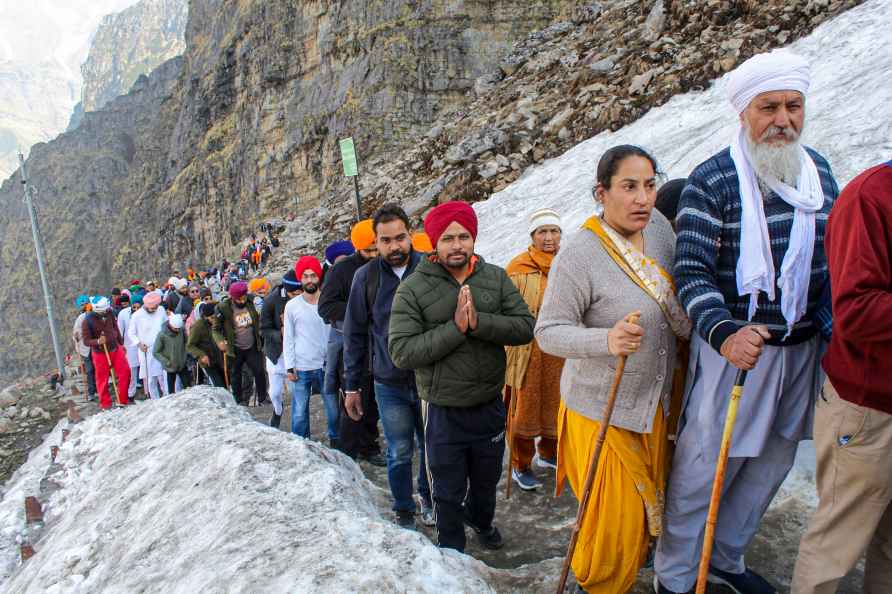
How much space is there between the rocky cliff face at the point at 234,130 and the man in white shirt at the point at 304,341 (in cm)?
2388

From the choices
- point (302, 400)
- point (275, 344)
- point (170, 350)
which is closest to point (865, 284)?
point (302, 400)

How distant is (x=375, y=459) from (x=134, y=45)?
213 m

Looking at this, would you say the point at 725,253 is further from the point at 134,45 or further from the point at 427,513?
the point at 134,45

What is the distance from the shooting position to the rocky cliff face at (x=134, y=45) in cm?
17412

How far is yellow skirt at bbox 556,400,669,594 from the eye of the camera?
2191 mm

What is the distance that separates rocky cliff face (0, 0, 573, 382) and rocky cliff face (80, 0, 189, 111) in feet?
363

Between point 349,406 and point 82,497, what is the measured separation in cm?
Result: 154

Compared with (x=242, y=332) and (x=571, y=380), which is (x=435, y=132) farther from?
(x=571, y=380)

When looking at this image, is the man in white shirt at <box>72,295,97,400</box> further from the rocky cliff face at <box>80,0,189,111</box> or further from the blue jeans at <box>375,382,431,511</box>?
the rocky cliff face at <box>80,0,189,111</box>

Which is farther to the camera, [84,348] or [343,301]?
[84,348]

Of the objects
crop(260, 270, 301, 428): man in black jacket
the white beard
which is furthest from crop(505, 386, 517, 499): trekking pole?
crop(260, 270, 301, 428): man in black jacket

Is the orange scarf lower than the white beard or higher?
lower

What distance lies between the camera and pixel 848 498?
70.9 inches

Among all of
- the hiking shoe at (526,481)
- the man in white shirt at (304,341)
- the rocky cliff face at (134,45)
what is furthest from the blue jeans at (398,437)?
the rocky cliff face at (134,45)
